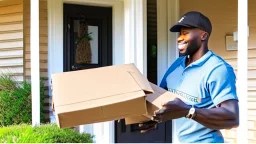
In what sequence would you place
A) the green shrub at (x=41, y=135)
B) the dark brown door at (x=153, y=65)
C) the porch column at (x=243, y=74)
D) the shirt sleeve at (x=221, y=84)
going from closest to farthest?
the shirt sleeve at (x=221, y=84) < the porch column at (x=243, y=74) < the green shrub at (x=41, y=135) < the dark brown door at (x=153, y=65)

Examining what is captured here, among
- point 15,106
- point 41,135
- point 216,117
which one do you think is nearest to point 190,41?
point 216,117

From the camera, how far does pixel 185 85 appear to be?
5.86 ft

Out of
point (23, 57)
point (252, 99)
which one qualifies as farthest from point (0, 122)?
point (252, 99)

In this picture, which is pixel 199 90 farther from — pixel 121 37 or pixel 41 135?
pixel 121 37

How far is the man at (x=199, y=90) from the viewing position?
4.92 feet

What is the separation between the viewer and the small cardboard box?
58.0 inches

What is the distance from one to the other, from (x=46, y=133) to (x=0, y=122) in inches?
64.1

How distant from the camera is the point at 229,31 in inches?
195

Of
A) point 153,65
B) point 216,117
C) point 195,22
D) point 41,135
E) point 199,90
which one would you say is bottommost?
point 41,135

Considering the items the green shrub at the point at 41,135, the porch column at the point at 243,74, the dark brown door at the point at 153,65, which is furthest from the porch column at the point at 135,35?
the porch column at the point at 243,74

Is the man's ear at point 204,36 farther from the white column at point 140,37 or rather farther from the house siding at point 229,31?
the house siding at point 229,31

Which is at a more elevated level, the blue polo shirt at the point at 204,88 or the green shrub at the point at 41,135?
the blue polo shirt at the point at 204,88

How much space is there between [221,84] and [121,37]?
362cm

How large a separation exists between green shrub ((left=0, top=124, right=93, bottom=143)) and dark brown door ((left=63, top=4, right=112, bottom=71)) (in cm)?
160
